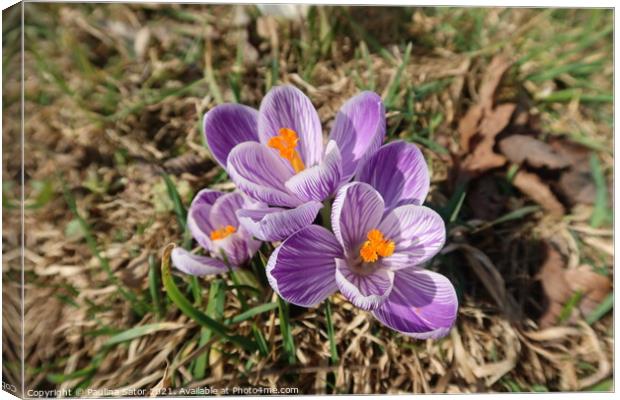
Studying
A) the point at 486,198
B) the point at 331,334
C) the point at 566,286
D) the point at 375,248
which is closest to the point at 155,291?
the point at 331,334

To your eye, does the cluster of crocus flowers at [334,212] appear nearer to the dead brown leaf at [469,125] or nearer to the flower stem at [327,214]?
the flower stem at [327,214]

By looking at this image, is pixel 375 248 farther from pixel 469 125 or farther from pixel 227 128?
pixel 469 125

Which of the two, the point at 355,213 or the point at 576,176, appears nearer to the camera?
the point at 355,213

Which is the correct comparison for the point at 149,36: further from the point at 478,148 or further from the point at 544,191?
the point at 544,191

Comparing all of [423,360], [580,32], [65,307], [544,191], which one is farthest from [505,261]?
[65,307]

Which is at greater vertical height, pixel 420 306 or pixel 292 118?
pixel 292 118

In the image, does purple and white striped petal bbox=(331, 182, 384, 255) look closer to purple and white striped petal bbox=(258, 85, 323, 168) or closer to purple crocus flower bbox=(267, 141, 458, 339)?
purple crocus flower bbox=(267, 141, 458, 339)

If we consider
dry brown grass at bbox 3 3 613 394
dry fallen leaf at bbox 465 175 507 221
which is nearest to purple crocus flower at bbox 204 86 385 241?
dry brown grass at bbox 3 3 613 394

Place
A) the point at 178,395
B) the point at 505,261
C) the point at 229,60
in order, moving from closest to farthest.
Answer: the point at 178,395 < the point at 505,261 < the point at 229,60
